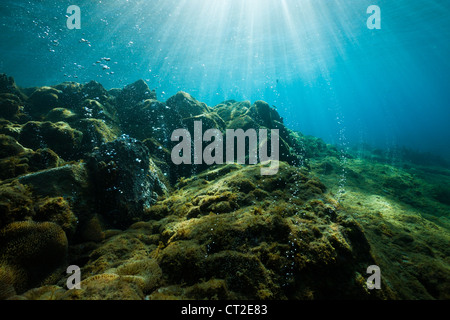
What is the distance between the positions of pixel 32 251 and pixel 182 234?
2.91 metres

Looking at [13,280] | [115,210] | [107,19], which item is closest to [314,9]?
[107,19]

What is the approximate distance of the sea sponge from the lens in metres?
3.40

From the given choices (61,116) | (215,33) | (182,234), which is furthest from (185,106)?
(215,33)

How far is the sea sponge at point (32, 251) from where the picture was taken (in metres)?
3.40

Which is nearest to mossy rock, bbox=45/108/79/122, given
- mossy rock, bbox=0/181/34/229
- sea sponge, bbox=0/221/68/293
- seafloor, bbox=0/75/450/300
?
seafloor, bbox=0/75/450/300

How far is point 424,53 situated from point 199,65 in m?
74.4

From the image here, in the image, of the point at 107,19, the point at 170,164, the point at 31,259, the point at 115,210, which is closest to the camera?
the point at 31,259

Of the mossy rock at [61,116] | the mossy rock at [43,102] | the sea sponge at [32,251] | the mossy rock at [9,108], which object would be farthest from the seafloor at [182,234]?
the mossy rock at [43,102]

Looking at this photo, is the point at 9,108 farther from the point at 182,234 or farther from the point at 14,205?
the point at 182,234

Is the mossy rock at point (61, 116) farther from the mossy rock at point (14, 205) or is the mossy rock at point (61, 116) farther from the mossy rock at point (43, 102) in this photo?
the mossy rock at point (14, 205)

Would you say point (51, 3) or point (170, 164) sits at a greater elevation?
point (51, 3)

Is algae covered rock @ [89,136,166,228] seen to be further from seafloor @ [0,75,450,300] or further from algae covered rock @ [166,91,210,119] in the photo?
algae covered rock @ [166,91,210,119]
